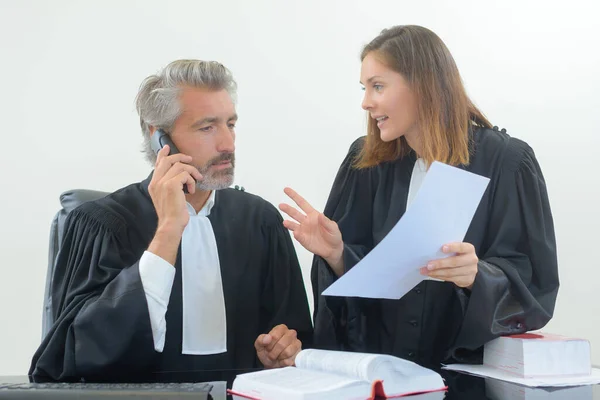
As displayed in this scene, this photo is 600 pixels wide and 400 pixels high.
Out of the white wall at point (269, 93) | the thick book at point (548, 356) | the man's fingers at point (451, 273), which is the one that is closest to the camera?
the thick book at point (548, 356)

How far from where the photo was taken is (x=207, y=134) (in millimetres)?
2588

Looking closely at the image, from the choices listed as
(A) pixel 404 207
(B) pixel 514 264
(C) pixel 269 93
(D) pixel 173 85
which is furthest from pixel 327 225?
(C) pixel 269 93

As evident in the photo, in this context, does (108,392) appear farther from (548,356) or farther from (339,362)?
(548,356)

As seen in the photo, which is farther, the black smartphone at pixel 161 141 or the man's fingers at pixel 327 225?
the black smartphone at pixel 161 141

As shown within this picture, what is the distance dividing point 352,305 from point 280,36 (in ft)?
6.86

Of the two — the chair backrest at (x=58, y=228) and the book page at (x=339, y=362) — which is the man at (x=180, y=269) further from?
the book page at (x=339, y=362)

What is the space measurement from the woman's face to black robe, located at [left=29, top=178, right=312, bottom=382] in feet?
1.99


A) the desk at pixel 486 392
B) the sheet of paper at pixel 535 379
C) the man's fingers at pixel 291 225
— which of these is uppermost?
the man's fingers at pixel 291 225

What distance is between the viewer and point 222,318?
248 centimetres

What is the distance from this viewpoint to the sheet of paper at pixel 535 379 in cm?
166

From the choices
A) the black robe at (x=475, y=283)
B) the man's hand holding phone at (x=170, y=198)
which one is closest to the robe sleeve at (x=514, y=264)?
the black robe at (x=475, y=283)

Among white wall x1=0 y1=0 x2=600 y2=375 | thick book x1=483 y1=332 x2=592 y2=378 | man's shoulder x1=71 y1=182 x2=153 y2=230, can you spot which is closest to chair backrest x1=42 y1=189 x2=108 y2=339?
man's shoulder x1=71 y1=182 x2=153 y2=230

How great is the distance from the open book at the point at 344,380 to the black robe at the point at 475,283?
50cm

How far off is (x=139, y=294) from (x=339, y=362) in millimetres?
727
